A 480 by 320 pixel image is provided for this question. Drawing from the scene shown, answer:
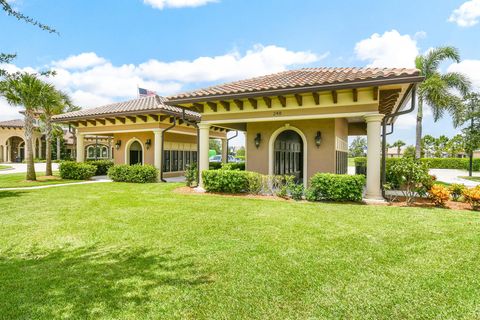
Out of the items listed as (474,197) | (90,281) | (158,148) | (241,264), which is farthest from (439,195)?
(158,148)

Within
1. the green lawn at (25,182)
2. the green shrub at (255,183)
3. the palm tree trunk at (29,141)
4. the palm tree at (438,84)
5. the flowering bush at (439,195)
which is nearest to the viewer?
the flowering bush at (439,195)

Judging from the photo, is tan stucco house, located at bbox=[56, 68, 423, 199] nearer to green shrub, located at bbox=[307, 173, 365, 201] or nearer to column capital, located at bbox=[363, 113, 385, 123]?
column capital, located at bbox=[363, 113, 385, 123]

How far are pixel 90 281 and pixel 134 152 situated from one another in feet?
53.4

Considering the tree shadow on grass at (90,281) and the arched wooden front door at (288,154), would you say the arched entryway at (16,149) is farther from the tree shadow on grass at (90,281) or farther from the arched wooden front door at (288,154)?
the tree shadow on grass at (90,281)

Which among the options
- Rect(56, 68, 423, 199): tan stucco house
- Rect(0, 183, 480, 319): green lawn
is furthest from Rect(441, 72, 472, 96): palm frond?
Rect(0, 183, 480, 319): green lawn

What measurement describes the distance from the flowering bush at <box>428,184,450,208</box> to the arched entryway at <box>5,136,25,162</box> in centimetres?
5228

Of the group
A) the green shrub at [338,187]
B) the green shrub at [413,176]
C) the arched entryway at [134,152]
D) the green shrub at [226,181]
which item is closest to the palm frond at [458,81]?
the green shrub at [413,176]

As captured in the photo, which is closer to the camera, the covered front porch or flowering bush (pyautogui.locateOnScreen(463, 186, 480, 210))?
flowering bush (pyautogui.locateOnScreen(463, 186, 480, 210))

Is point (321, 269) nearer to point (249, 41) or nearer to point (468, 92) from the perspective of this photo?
point (249, 41)

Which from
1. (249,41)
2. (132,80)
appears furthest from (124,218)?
(132,80)

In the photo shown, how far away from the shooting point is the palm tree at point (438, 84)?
20500 mm

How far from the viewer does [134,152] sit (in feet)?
62.3

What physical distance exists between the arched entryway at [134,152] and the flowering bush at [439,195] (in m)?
16.1

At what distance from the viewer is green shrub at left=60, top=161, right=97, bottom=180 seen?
1755 cm
